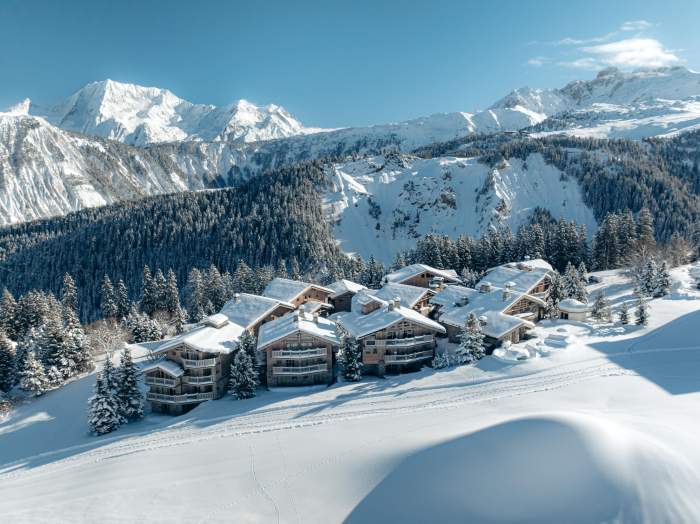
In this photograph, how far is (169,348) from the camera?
39531 mm

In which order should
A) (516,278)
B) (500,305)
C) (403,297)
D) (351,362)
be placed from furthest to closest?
(516,278), (403,297), (500,305), (351,362)

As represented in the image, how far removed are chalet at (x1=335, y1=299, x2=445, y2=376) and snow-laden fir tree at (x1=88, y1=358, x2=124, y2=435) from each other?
2185cm

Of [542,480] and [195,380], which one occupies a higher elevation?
[542,480]

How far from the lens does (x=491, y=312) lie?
46.2m

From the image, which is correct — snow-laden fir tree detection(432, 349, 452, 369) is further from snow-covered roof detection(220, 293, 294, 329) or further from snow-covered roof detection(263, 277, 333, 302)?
snow-covered roof detection(263, 277, 333, 302)

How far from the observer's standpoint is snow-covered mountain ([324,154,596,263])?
→ 460ft

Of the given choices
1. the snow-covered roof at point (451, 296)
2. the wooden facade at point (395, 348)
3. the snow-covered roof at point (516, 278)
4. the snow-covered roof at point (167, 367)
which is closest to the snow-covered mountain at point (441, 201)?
the snow-covered roof at point (516, 278)

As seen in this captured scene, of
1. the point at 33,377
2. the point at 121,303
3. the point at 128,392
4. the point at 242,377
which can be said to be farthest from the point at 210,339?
the point at 121,303

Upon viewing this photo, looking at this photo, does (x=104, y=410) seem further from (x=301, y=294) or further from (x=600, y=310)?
(x=600, y=310)

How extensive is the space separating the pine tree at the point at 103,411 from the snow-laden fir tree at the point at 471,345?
3156 cm

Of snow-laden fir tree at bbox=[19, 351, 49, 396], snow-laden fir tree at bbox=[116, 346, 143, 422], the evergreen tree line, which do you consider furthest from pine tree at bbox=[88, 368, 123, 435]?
the evergreen tree line

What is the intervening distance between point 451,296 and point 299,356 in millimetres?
22713

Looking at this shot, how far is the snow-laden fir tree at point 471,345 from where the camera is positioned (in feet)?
135

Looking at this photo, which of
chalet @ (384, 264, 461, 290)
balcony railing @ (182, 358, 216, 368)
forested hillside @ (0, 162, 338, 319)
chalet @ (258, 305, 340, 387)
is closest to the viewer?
balcony railing @ (182, 358, 216, 368)
